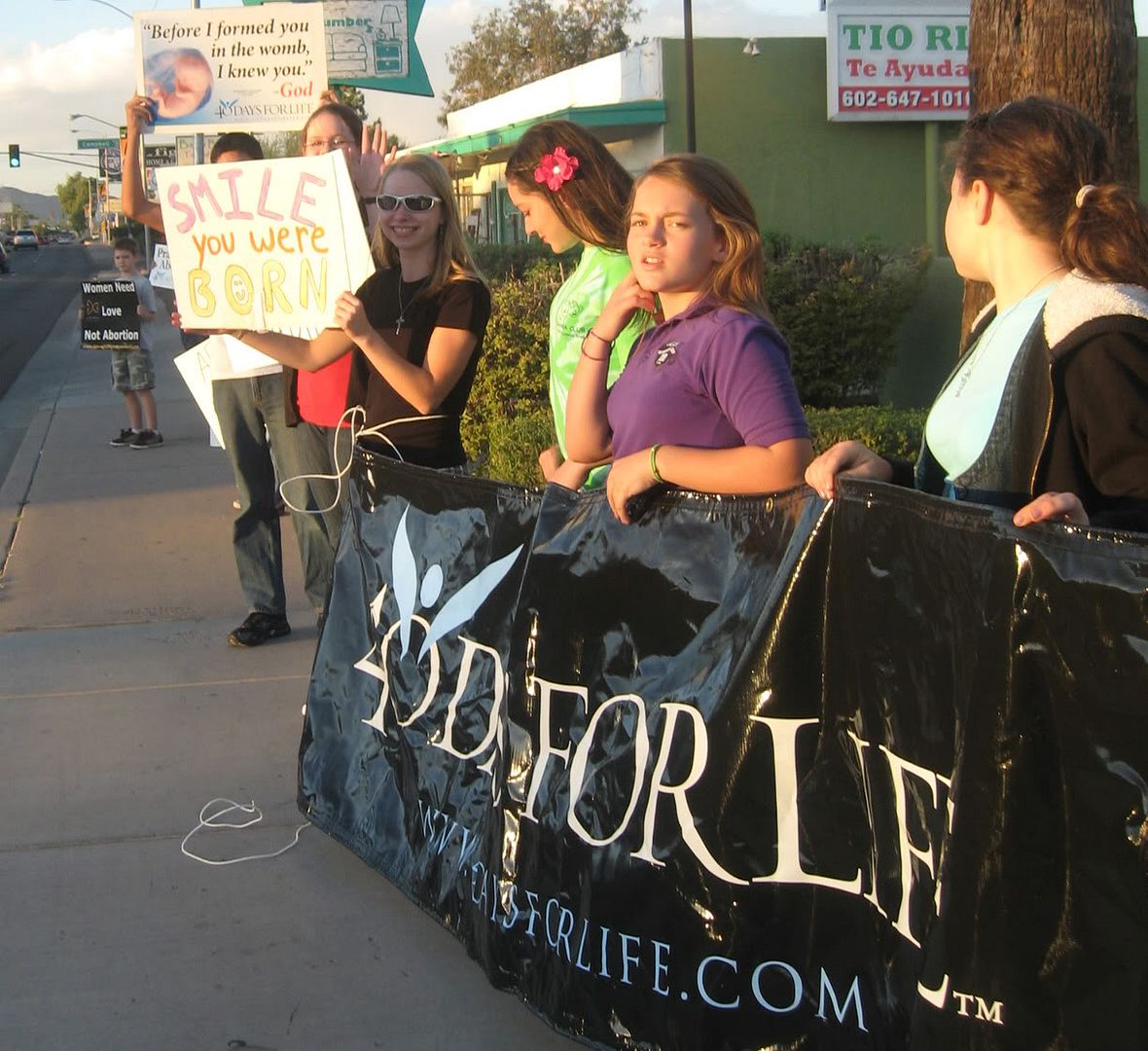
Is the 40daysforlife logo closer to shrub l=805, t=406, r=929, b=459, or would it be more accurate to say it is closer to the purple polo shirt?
the purple polo shirt

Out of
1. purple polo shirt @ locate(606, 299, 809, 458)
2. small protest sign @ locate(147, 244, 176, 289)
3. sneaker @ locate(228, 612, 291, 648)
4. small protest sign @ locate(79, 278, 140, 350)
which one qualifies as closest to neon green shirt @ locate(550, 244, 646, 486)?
purple polo shirt @ locate(606, 299, 809, 458)

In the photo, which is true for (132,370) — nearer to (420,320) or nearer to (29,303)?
(420,320)

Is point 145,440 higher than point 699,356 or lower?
lower

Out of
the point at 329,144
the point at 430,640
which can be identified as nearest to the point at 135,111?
the point at 329,144

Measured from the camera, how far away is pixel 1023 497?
2.38 m

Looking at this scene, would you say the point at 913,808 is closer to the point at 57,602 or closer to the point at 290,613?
the point at 290,613

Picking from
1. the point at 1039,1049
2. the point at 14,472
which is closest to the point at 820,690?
the point at 1039,1049

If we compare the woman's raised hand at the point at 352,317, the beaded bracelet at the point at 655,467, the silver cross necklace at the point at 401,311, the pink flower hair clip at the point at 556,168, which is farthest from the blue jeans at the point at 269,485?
the beaded bracelet at the point at 655,467

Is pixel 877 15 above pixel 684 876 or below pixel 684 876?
above

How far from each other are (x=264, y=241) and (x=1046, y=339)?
3055mm

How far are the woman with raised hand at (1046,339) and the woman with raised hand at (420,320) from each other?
6.35 feet

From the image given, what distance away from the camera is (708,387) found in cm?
280

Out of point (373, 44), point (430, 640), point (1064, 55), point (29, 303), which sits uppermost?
point (373, 44)

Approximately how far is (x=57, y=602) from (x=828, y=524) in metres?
5.32
